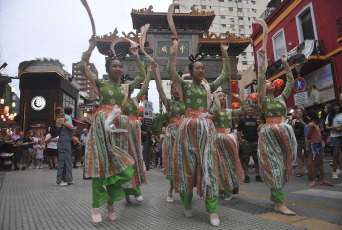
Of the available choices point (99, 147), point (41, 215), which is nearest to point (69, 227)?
point (41, 215)

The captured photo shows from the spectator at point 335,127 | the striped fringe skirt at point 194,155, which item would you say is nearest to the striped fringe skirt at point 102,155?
the striped fringe skirt at point 194,155

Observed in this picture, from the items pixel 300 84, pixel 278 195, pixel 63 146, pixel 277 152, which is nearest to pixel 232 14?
pixel 300 84

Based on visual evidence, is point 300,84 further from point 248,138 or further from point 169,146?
point 169,146

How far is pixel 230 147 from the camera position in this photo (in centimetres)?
405

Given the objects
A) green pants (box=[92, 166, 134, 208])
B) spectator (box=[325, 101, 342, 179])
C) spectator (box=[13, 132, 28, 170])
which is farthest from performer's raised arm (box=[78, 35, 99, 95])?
spectator (box=[13, 132, 28, 170])

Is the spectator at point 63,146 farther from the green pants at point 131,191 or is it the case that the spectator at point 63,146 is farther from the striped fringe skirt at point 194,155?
the striped fringe skirt at point 194,155

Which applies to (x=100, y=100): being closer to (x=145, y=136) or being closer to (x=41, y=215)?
(x=41, y=215)

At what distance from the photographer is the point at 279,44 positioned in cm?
1661

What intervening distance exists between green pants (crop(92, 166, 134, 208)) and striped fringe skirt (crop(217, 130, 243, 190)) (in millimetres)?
1640

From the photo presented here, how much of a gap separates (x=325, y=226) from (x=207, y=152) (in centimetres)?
131

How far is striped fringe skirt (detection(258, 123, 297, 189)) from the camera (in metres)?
3.12

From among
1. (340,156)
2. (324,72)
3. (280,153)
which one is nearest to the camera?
(280,153)

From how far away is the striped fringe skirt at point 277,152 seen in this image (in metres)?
3.12

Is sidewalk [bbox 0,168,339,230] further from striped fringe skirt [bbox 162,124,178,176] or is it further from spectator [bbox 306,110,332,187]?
spectator [bbox 306,110,332,187]
